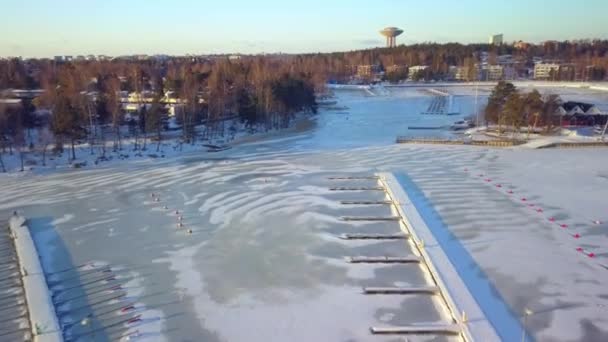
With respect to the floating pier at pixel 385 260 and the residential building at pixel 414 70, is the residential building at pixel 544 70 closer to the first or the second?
the residential building at pixel 414 70

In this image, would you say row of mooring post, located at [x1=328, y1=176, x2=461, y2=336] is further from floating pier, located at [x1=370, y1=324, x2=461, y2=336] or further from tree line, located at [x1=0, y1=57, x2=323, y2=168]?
tree line, located at [x1=0, y1=57, x2=323, y2=168]

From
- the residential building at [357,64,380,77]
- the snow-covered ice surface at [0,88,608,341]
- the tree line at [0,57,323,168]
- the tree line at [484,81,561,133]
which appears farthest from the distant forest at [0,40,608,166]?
the residential building at [357,64,380,77]

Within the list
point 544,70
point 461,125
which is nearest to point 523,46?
point 544,70

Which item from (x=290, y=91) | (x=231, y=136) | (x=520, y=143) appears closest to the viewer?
(x=520, y=143)

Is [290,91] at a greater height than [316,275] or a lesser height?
greater

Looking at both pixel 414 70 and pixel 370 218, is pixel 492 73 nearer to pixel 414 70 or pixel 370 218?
pixel 414 70

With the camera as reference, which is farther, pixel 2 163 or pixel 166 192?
pixel 2 163

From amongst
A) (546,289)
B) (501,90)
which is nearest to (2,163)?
(546,289)

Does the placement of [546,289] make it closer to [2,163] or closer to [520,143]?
[520,143]
